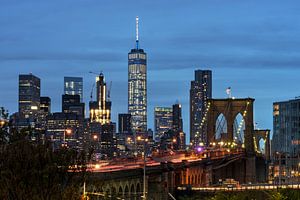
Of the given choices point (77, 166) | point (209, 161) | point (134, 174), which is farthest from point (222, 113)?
point (77, 166)

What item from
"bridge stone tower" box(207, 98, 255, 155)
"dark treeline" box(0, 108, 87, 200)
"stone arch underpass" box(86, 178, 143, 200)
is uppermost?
"bridge stone tower" box(207, 98, 255, 155)

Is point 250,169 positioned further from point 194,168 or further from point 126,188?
point 126,188

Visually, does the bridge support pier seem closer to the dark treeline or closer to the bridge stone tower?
the bridge stone tower

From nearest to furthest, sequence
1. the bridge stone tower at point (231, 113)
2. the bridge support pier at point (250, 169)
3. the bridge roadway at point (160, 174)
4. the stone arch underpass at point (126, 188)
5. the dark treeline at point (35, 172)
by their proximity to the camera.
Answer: the dark treeline at point (35, 172), the bridge roadway at point (160, 174), the stone arch underpass at point (126, 188), the bridge support pier at point (250, 169), the bridge stone tower at point (231, 113)

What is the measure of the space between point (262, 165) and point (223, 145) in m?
Answer: 8.94

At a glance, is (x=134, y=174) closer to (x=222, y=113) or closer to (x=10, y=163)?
(x=10, y=163)

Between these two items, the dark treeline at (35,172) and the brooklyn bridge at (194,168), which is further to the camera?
the brooklyn bridge at (194,168)

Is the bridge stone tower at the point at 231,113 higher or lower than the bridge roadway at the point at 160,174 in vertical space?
higher

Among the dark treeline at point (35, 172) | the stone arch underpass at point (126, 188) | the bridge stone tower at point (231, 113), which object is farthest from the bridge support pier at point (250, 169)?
the dark treeline at point (35, 172)

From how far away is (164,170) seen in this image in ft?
302

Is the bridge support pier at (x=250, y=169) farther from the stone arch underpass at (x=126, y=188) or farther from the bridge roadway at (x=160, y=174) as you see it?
the stone arch underpass at (x=126, y=188)

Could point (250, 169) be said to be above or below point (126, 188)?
above

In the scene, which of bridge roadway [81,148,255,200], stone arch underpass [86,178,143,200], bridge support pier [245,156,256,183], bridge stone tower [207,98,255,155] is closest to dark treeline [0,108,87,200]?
bridge roadway [81,148,255,200]

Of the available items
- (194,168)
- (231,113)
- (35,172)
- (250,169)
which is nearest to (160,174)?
(194,168)
